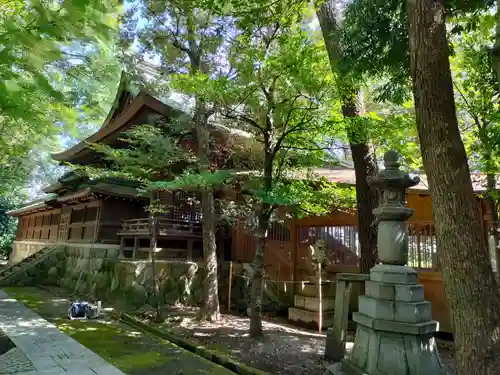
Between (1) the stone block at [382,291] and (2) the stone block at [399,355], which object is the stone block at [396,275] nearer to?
(1) the stone block at [382,291]

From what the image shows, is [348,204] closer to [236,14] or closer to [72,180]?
[236,14]

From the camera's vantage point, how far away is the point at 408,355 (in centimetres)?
377

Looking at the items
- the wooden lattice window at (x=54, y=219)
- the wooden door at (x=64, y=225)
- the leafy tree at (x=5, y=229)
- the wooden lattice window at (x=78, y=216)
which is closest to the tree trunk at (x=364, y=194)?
the wooden lattice window at (x=78, y=216)

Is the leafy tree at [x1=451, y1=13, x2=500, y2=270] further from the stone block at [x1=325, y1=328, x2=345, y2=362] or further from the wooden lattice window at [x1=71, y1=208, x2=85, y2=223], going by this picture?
the wooden lattice window at [x1=71, y1=208, x2=85, y2=223]

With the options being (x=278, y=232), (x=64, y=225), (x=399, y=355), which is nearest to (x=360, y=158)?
(x=399, y=355)

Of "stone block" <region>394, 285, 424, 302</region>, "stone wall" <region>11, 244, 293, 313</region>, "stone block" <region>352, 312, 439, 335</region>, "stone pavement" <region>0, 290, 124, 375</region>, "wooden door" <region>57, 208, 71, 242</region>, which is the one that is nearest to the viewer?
"stone block" <region>352, 312, 439, 335</region>

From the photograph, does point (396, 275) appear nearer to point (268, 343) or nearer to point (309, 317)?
point (268, 343)

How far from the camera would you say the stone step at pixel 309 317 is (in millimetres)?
8500

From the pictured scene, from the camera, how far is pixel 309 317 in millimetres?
8602

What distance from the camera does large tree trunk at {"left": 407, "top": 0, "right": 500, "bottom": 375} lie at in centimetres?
331

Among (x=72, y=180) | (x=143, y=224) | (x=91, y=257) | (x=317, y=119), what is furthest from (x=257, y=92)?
(x=72, y=180)

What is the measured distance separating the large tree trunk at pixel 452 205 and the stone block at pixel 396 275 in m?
0.46

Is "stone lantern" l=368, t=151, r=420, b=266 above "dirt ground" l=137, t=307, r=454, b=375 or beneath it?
above

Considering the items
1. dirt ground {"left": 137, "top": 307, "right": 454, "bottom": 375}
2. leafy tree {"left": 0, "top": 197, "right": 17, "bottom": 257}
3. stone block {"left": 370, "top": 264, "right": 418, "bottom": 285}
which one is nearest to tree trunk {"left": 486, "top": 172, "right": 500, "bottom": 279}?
dirt ground {"left": 137, "top": 307, "right": 454, "bottom": 375}
